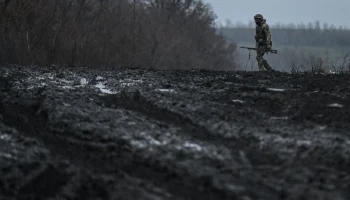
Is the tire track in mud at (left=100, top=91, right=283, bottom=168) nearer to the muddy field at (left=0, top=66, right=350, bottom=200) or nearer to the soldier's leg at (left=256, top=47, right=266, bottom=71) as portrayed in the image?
the muddy field at (left=0, top=66, right=350, bottom=200)

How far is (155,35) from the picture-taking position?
37.1m

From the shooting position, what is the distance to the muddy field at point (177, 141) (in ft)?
14.4

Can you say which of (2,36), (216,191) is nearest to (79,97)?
(216,191)

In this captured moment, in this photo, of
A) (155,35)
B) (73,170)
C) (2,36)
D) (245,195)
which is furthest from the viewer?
(155,35)

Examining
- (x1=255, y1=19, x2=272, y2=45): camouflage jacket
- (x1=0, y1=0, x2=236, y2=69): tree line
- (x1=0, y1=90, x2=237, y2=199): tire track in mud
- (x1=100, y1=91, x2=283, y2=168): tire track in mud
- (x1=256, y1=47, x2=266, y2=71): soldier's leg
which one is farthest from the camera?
(x1=0, y1=0, x2=236, y2=69): tree line

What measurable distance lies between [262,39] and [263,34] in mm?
144

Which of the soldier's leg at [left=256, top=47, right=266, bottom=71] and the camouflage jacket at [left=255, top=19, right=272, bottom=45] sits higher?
the camouflage jacket at [left=255, top=19, right=272, bottom=45]

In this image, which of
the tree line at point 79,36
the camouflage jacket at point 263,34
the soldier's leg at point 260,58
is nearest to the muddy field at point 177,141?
the soldier's leg at point 260,58

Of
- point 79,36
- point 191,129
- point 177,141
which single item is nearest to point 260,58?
point 79,36

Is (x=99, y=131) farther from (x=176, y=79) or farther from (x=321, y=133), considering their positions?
(x=176, y=79)

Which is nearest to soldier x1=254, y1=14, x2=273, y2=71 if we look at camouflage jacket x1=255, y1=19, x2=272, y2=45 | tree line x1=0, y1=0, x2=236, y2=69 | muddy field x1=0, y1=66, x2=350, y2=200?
camouflage jacket x1=255, y1=19, x2=272, y2=45

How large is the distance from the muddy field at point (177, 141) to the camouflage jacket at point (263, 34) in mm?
5779

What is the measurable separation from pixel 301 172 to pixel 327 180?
23 cm

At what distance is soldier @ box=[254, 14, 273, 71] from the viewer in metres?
14.8
